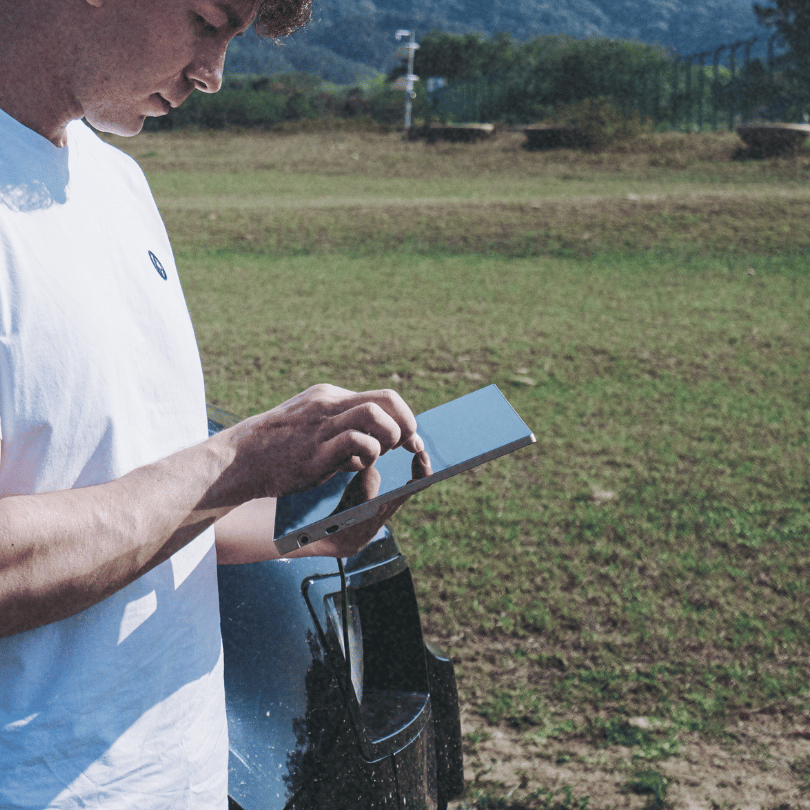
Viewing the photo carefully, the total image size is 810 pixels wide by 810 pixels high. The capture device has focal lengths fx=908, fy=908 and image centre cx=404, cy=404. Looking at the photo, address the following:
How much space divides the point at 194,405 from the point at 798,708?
2.55 metres

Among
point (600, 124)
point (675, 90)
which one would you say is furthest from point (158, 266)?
point (675, 90)

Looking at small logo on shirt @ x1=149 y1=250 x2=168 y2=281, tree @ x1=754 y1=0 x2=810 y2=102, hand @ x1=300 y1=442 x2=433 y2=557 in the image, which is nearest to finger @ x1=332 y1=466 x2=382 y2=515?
hand @ x1=300 y1=442 x2=433 y2=557

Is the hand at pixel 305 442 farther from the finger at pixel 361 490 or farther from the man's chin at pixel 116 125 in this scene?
the man's chin at pixel 116 125

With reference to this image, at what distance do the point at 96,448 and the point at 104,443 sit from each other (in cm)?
1

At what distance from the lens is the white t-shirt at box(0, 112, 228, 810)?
927mm

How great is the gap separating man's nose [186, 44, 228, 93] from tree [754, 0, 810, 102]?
23.7 meters

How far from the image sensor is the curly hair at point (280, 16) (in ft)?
4.00

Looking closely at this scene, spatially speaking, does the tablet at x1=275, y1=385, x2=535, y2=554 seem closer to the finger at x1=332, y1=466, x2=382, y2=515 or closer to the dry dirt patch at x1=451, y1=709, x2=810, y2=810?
the finger at x1=332, y1=466, x2=382, y2=515

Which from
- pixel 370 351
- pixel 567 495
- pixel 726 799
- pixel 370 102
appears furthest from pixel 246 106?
pixel 726 799

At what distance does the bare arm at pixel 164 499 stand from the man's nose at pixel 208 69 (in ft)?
1.42

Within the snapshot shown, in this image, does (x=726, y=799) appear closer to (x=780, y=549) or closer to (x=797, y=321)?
(x=780, y=549)

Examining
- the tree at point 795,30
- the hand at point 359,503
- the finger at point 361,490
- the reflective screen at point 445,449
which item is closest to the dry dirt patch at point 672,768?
the hand at point 359,503

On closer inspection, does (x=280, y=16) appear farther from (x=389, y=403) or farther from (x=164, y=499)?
(x=164, y=499)

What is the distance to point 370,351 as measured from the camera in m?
6.75
